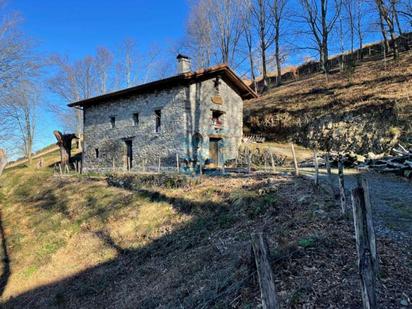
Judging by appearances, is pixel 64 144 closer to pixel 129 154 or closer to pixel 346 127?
pixel 129 154

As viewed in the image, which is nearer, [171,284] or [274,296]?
[274,296]

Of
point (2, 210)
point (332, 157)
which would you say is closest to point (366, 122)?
point (332, 157)

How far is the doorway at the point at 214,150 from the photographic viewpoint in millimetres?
21402

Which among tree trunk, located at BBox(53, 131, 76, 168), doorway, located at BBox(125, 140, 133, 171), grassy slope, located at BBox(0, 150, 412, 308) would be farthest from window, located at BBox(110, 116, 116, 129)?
grassy slope, located at BBox(0, 150, 412, 308)

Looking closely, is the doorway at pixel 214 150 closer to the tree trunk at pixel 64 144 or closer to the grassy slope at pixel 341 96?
the grassy slope at pixel 341 96

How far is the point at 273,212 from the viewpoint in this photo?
8.68 m

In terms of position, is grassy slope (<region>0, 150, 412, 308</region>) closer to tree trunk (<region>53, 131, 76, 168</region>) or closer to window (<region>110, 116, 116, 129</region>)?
window (<region>110, 116, 116, 129</region>)

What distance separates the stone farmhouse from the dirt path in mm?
9754

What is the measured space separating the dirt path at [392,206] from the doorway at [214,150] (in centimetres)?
1098

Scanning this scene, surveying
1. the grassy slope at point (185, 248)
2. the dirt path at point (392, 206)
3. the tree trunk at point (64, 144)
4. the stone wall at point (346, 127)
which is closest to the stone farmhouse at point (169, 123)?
the stone wall at point (346, 127)

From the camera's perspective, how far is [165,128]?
65.7 ft

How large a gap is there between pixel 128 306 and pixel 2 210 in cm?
1507

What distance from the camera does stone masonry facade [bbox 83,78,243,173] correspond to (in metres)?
19.6

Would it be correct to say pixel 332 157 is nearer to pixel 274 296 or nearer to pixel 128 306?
pixel 128 306
